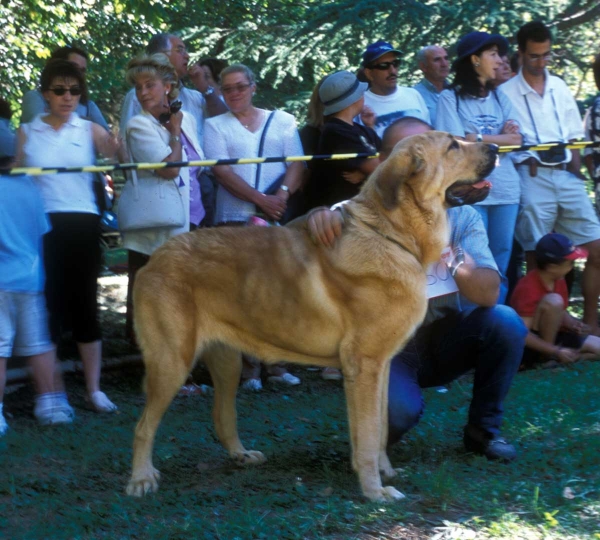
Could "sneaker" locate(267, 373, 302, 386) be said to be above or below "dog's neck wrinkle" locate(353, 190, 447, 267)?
below

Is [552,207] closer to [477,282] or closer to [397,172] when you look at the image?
[477,282]

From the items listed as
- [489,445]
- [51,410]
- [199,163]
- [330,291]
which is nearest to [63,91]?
[199,163]

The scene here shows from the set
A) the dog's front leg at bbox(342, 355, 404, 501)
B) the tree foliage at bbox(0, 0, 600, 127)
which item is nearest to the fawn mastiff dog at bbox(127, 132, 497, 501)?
the dog's front leg at bbox(342, 355, 404, 501)

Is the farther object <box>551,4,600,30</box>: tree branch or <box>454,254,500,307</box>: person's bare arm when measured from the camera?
<box>551,4,600,30</box>: tree branch

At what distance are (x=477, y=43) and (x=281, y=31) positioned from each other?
4438 mm

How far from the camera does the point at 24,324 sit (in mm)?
5992

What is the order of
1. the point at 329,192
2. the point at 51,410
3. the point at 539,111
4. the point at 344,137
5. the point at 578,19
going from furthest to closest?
the point at 578,19 < the point at 539,111 < the point at 329,192 < the point at 344,137 < the point at 51,410

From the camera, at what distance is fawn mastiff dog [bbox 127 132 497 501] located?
4508 mm

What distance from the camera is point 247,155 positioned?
7.13 metres

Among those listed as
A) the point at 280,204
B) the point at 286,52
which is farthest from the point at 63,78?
the point at 286,52

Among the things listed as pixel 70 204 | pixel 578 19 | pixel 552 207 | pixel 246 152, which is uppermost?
pixel 578 19

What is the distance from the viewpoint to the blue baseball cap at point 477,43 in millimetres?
7517

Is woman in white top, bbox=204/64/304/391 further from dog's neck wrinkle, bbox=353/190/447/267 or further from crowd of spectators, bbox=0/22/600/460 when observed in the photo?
dog's neck wrinkle, bbox=353/190/447/267

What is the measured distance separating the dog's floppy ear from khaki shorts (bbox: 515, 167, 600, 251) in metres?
3.65
